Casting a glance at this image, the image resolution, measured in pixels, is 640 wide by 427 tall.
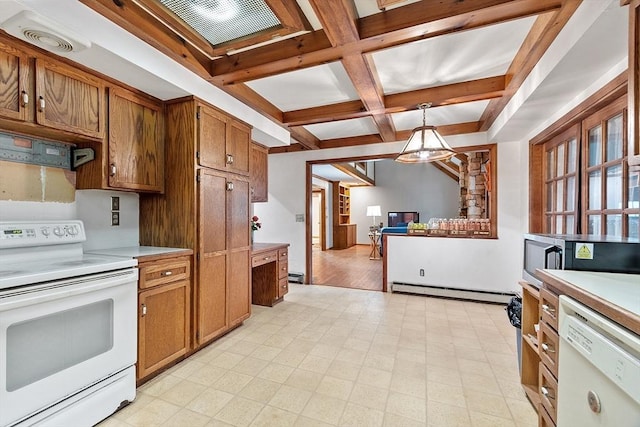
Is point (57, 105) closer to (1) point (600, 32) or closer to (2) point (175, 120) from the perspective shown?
(2) point (175, 120)

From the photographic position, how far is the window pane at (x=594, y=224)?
224 centimetres

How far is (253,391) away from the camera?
1848 millimetres

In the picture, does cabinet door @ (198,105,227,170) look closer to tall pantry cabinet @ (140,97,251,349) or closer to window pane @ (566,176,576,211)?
tall pantry cabinet @ (140,97,251,349)

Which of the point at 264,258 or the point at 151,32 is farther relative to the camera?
the point at 264,258

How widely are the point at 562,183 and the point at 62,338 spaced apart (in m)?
4.17

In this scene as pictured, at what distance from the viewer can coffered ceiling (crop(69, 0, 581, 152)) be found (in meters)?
1.61

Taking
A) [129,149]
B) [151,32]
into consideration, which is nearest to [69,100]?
[129,149]

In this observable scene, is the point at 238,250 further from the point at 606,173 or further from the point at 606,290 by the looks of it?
the point at 606,173

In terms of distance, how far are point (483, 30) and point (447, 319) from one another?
108 inches

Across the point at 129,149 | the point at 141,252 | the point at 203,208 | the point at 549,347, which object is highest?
the point at 129,149

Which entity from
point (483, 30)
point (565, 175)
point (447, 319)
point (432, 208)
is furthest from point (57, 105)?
point (432, 208)

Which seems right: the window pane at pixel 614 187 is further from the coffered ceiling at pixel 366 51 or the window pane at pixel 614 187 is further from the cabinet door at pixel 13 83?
the cabinet door at pixel 13 83

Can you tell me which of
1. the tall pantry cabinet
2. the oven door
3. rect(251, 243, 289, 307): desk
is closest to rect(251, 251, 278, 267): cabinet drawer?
rect(251, 243, 289, 307): desk

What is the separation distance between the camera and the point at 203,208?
236cm
